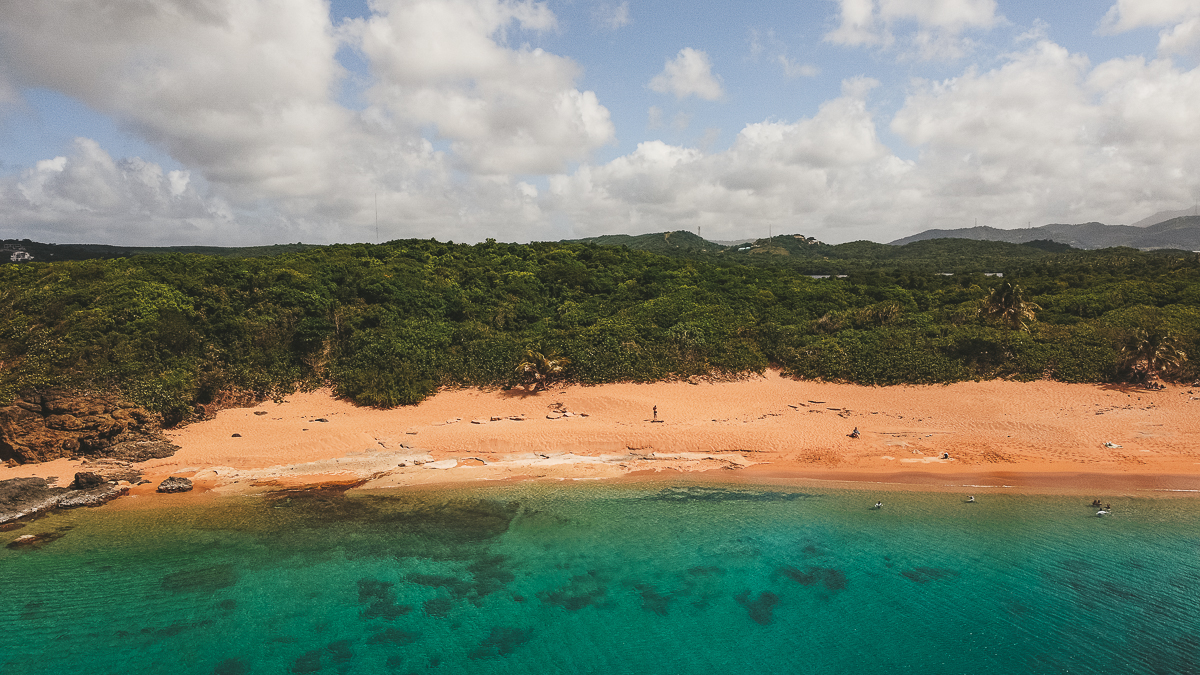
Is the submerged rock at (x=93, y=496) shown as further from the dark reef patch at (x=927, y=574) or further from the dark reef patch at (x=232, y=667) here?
the dark reef patch at (x=927, y=574)

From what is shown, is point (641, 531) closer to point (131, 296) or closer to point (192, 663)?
point (192, 663)

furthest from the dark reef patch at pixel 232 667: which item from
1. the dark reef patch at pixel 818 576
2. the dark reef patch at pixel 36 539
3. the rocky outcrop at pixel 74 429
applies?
the rocky outcrop at pixel 74 429

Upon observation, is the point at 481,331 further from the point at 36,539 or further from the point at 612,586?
the point at 612,586

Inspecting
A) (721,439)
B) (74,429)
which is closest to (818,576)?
(721,439)

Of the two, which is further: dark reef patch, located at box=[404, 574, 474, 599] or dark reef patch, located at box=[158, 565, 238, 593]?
dark reef patch, located at box=[404, 574, 474, 599]

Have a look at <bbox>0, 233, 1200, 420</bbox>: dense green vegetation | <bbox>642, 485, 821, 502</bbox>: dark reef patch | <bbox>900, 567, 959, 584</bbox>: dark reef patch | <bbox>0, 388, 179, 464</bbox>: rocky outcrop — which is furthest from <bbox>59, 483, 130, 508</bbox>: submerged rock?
<bbox>900, 567, 959, 584</bbox>: dark reef patch

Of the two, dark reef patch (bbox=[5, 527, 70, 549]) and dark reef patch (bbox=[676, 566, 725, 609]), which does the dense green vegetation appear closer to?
dark reef patch (bbox=[5, 527, 70, 549])
